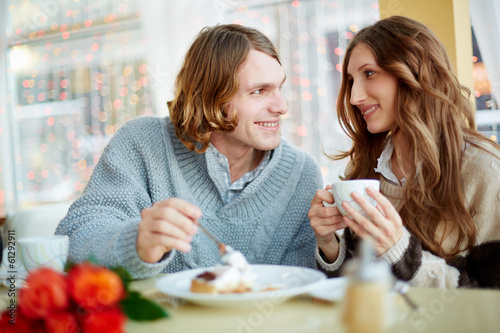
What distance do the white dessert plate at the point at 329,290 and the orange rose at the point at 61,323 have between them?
377mm

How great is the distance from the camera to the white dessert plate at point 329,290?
2.44 ft

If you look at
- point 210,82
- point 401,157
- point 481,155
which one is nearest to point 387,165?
point 401,157

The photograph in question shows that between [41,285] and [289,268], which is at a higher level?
[41,285]

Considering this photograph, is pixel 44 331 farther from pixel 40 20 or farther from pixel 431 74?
pixel 40 20

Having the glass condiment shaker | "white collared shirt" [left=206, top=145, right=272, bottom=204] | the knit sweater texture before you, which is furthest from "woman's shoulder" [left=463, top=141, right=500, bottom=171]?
the glass condiment shaker

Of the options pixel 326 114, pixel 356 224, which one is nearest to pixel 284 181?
pixel 356 224

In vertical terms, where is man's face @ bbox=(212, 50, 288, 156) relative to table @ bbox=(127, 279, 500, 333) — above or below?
above

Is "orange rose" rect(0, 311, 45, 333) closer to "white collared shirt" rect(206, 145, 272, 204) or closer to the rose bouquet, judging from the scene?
the rose bouquet

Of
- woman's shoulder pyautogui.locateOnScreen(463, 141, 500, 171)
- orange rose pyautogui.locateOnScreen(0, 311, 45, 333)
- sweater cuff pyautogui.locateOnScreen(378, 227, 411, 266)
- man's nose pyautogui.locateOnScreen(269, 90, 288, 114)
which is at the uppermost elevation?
man's nose pyautogui.locateOnScreen(269, 90, 288, 114)

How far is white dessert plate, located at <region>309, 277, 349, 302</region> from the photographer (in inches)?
29.2

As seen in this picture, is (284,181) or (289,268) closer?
(289,268)

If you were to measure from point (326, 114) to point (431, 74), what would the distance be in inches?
88.7

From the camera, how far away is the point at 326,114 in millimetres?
3652

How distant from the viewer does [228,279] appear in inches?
31.3
